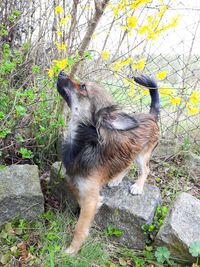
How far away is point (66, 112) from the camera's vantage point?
363 centimetres

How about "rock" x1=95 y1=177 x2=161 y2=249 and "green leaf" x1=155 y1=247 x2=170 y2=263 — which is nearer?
"green leaf" x1=155 y1=247 x2=170 y2=263

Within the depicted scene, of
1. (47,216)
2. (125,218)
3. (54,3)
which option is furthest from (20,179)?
(54,3)

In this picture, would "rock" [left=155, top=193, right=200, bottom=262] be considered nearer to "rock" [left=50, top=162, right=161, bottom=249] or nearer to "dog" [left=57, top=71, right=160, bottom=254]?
"rock" [left=50, top=162, right=161, bottom=249]

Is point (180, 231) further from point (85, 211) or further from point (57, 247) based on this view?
point (57, 247)

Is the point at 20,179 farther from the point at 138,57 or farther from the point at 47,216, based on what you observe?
the point at 138,57

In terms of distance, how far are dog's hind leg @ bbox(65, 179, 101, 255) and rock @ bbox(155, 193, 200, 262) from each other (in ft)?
2.03

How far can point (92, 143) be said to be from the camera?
9.37 ft

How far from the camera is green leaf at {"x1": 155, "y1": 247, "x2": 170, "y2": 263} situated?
2674 millimetres

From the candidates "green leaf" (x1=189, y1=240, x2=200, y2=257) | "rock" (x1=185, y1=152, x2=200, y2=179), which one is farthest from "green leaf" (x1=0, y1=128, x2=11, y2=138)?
"rock" (x1=185, y1=152, x2=200, y2=179)

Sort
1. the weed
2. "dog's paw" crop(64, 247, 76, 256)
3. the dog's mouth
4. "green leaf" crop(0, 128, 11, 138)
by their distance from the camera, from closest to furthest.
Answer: "green leaf" crop(0, 128, 11, 138) → "dog's paw" crop(64, 247, 76, 256) → the dog's mouth → the weed

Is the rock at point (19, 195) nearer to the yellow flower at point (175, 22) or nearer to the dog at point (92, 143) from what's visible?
the dog at point (92, 143)

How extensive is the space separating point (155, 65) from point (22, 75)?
1723 millimetres

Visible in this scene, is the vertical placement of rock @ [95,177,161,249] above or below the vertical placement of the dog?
below

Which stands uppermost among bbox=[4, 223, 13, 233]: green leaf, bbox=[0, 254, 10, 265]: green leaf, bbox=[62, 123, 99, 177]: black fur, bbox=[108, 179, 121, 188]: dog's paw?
bbox=[62, 123, 99, 177]: black fur
